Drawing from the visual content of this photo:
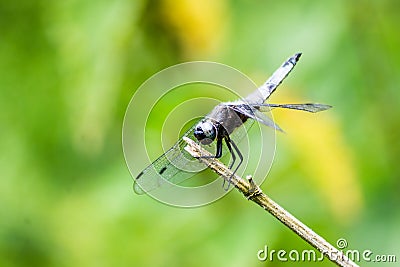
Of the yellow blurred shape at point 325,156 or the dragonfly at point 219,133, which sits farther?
the yellow blurred shape at point 325,156

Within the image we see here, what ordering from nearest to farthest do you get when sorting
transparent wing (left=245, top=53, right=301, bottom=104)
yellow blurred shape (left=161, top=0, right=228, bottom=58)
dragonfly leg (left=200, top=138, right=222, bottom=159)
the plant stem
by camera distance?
the plant stem < dragonfly leg (left=200, top=138, right=222, bottom=159) < transparent wing (left=245, top=53, right=301, bottom=104) < yellow blurred shape (left=161, top=0, right=228, bottom=58)

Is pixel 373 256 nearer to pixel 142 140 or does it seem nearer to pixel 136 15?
pixel 142 140

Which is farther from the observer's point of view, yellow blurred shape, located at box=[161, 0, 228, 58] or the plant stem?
yellow blurred shape, located at box=[161, 0, 228, 58]

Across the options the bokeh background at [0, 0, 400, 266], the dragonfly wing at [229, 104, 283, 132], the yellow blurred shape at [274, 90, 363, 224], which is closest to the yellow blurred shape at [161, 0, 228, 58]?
the bokeh background at [0, 0, 400, 266]

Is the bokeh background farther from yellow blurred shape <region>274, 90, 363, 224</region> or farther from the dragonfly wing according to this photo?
the dragonfly wing

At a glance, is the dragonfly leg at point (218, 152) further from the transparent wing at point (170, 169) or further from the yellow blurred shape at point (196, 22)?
the yellow blurred shape at point (196, 22)

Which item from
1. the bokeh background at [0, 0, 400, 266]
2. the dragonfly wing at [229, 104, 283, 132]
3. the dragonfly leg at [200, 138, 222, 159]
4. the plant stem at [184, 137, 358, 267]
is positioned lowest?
the plant stem at [184, 137, 358, 267]

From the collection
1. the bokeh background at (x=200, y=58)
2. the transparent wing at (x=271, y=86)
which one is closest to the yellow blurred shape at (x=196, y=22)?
the bokeh background at (x=200, y=58)

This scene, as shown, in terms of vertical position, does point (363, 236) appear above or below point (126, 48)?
above

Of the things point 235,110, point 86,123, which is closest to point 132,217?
point 86,123
